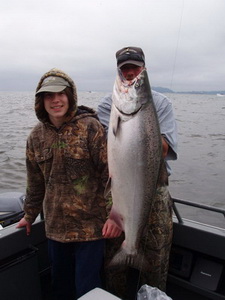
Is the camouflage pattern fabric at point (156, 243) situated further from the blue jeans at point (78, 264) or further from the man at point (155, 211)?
the blue jeans at point (78, 264)

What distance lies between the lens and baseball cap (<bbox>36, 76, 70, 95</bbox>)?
265 centimetres

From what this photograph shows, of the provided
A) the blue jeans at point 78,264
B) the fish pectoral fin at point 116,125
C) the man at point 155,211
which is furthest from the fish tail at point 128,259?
the fish pectoral fin at point 116,125

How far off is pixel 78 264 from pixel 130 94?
5.45ft

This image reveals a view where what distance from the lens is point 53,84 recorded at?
106 inches

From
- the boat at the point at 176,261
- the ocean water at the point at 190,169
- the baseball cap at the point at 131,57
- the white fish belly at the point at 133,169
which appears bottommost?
the ocean water at the point at 190,169

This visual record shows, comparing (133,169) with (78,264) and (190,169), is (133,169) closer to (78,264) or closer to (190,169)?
(78,264)

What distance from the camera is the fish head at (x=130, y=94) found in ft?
7.64

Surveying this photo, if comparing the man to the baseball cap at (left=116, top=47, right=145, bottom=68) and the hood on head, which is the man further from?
the hood on head

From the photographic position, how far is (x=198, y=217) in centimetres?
930

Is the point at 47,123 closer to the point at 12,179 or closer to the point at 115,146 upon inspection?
the point at 115,146

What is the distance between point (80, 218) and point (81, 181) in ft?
1.10

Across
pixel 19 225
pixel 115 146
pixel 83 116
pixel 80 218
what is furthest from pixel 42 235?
pixel 115 146

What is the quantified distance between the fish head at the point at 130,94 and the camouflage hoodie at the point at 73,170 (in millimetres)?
530

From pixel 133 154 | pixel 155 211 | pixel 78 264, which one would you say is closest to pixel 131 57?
pixel 133 154
